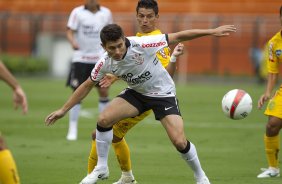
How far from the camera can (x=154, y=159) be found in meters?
11.7

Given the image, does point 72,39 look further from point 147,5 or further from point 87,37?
point 147,5

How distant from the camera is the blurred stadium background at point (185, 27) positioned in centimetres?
3562

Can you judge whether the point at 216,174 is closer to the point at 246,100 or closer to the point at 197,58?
the point at 246,100

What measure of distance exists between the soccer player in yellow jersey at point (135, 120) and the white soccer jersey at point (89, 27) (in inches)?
193

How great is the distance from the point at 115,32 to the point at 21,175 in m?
2.82

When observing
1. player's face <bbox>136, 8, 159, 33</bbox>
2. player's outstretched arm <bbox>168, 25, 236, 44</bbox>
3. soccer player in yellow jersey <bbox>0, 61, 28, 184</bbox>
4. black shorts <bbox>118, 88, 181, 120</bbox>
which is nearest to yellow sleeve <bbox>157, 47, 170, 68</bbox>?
player's face <bbox>136, 8, 159, 33</bbox>

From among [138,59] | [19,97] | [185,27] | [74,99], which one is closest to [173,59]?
[138,59]

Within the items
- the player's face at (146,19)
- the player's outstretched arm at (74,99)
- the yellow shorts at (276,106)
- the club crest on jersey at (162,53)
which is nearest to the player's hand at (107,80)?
the player's outstretched arm at (74,99)

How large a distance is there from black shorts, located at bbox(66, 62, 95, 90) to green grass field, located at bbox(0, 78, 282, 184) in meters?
1.09

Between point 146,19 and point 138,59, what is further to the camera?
point 146,19

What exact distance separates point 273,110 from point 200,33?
6.77ft

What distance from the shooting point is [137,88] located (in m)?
8.96

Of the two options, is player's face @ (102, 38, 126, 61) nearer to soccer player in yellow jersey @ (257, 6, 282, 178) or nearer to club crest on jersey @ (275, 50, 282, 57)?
soccer player in yellow jersey @ (257, 6, 282, 178)

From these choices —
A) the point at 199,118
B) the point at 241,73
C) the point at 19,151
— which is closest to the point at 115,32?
the point at 19,151
